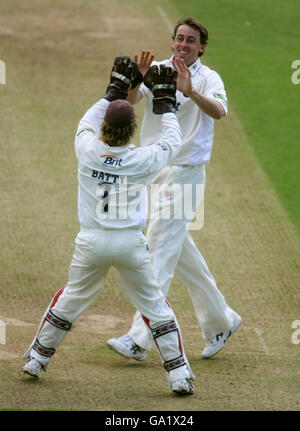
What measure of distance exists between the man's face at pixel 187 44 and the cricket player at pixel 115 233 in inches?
25.0

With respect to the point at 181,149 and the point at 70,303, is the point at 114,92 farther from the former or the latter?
the point at 70,303

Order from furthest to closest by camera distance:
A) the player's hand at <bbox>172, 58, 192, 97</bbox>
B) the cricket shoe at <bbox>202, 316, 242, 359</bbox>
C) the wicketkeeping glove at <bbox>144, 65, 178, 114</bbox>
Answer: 1. the cricket shoe at <bbox>202, 316, 242, 359</bbox>
2. the player's hand at <bbox>172, 58, 192, 97</bbox>
3. the wicketkeeping glove at <bbox>144, 65, 178, 114</bbox>

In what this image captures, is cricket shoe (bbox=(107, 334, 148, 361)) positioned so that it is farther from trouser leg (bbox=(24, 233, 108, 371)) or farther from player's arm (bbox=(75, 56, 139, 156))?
player's arm (bbox=(75, 56, 139, 156))

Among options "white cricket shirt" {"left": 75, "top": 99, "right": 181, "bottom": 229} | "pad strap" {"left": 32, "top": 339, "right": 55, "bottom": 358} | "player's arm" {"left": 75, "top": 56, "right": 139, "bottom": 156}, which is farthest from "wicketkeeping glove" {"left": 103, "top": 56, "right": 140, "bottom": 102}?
"pad strap" {"left": 32, "top": 339, "right": 55, "bottom": 358}

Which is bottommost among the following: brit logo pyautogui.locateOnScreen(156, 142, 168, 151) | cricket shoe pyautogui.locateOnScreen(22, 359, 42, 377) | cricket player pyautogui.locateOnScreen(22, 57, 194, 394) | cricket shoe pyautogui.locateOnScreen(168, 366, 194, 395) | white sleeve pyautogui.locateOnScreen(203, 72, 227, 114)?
cricket shoe pyautogui.locateOnScreen(22, 359, 42, 377)

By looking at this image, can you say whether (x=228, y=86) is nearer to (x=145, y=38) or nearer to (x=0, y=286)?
(x=145, y=38)

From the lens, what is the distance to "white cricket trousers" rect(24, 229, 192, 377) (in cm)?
572

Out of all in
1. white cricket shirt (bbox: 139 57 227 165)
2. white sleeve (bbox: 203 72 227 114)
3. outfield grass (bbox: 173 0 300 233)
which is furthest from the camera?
outfield grass (bbox: 173 0 300 233)

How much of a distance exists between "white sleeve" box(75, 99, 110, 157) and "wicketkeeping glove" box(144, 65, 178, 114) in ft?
1.09

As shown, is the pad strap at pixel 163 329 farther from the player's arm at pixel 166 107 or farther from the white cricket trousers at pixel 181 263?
the player's arm at pixel 166 107

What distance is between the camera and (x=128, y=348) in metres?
6.67

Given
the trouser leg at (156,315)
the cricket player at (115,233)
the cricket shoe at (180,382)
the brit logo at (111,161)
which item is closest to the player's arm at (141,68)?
the cricket player at (115,233)

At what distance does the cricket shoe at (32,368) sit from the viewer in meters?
5.93

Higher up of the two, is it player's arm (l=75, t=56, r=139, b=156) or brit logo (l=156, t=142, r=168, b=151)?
player's arm (l=75, t=56, r=139, b=156)
